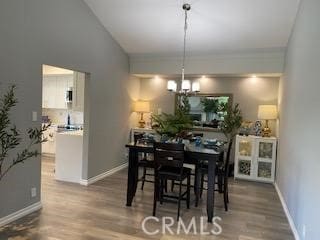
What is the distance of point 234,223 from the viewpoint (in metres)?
3.61

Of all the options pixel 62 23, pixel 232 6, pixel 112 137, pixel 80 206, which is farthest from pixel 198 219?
pixel 62 23

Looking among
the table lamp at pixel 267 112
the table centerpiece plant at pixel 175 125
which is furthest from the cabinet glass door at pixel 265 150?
the table centerpiece plant at pixel 175 125

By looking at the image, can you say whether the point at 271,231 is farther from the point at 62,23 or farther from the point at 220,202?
the point at 62,23

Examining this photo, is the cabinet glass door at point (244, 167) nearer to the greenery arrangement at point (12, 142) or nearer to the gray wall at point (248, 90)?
the gray wall at point (248, 90)

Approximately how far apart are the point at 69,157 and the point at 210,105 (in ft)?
10.9

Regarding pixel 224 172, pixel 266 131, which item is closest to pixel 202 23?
pixel 224 172

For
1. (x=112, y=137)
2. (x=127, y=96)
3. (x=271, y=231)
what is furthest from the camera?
(x=127, y=96)

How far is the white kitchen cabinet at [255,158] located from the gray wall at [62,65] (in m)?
2.62

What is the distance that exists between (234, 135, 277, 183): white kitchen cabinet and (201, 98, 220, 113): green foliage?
0.93 metres

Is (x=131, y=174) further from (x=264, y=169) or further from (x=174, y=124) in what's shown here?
(x=264, y=169)

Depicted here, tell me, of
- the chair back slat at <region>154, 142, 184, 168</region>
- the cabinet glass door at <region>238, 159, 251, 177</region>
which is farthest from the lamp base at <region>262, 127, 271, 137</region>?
the chair back slat at <region>154, 142, 184, 168</region>

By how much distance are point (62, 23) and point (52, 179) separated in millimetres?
2899

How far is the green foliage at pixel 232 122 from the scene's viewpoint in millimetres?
6109

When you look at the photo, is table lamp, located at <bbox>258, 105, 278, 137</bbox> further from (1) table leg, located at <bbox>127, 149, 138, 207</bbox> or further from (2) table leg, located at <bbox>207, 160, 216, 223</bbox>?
(1) table leg, located at <bbox>127, 149, 138, 207</bbox>
